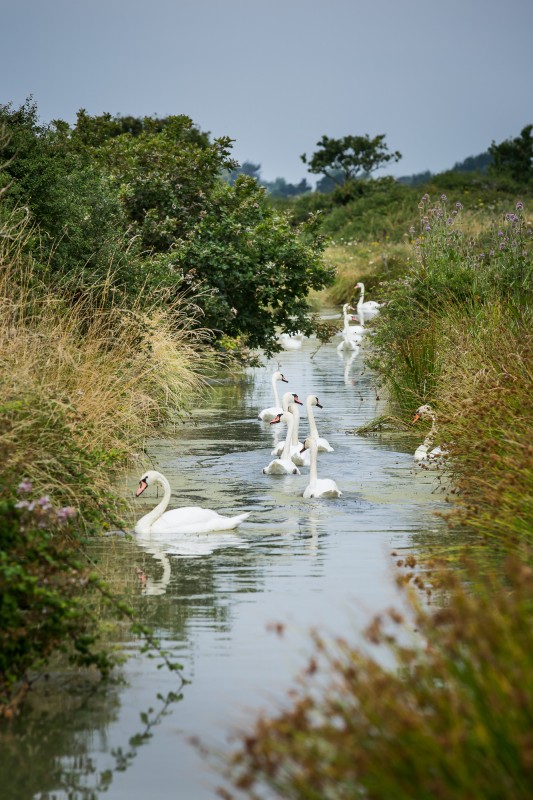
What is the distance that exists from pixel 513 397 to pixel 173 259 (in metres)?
10.1

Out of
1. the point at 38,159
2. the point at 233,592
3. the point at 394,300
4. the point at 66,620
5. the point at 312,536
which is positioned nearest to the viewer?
the point at 66,620

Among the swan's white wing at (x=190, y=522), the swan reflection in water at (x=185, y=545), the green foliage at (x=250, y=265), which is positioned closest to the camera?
the swan reflection in water at (x=185, y=545)

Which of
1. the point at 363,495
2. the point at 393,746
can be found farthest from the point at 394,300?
the point at 393,746

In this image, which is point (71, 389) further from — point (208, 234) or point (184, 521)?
point (208, 234)

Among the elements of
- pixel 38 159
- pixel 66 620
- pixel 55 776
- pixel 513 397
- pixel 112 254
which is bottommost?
pixel 55 776

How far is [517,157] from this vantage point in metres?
70.2

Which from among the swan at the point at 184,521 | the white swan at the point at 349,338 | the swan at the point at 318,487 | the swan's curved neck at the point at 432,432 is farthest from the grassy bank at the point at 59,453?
the white swan at the point at 349,338

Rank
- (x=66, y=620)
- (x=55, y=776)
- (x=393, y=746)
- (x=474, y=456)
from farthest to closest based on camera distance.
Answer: (x=474, y=456) → (x=66, y=620) → (x=55, y=776) → (x=393, y=746)

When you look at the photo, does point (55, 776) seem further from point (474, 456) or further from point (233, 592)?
point (474, 456)

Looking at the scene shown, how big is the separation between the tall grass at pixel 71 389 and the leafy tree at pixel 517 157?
5546 cm

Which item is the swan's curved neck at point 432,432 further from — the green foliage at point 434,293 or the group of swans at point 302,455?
the green foliage at point 434,293

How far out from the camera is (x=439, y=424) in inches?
419

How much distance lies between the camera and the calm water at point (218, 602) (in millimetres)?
5449

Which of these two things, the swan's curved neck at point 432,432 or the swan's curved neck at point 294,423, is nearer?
the swan's curved neck at point 432,432
